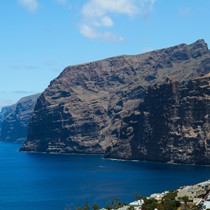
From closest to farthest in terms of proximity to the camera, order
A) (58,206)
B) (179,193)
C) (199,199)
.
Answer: (199,199), (179,193), (58,206)

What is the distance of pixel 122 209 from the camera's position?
131125mm

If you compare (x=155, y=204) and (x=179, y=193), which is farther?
(x=179, y=193)

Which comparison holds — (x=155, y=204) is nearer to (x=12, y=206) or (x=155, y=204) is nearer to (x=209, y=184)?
(x=209, y=184)

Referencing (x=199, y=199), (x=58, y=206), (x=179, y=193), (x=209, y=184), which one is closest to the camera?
(x=199, y=199)

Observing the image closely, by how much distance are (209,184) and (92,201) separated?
176 feet

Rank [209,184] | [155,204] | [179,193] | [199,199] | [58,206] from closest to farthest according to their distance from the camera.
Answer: [155,204]
[199,199]
[179,193]
[209,184]
[58,206]

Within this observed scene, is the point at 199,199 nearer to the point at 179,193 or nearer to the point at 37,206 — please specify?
the point at 179,193

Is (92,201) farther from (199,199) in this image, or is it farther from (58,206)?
(199,199)

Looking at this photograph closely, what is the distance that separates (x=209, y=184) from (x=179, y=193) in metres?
21.6

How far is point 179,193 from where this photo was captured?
147 meters

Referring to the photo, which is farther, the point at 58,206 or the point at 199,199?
the point at 58,206

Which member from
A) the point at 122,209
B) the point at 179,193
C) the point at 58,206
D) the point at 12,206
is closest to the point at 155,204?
the point at 122,209

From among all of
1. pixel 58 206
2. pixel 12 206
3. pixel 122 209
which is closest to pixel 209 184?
pixel 122 209

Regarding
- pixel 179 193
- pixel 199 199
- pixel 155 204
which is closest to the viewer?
pixel 155 204
